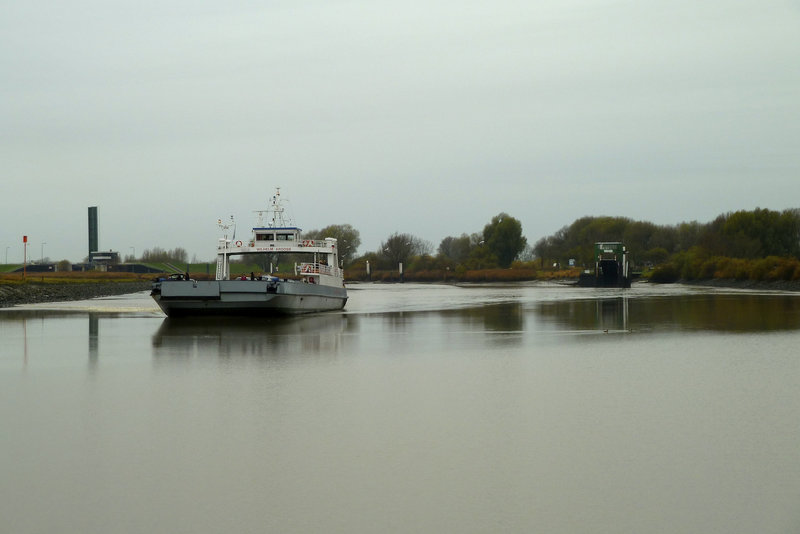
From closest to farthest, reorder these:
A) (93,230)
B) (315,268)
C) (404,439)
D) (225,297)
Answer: (404,439), (225,297), (315,268), (93,230)

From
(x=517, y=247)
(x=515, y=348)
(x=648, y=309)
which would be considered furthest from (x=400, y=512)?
(x=517, y=247)

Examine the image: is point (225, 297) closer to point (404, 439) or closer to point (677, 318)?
point (677, 318)

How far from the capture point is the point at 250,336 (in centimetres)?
2119

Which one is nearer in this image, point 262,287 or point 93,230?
point 262,287

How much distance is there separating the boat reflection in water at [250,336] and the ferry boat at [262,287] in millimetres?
510

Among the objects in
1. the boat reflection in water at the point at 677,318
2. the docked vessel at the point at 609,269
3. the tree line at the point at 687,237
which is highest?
the tree line at the point at 687,237

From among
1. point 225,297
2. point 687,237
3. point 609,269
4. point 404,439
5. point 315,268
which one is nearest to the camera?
point 404,439

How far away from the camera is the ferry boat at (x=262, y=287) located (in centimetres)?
2597

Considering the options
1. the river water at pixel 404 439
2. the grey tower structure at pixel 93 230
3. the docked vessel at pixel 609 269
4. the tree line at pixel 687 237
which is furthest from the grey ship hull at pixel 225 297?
the grey tower structure at pixel 93 230

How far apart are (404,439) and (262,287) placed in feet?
59.1

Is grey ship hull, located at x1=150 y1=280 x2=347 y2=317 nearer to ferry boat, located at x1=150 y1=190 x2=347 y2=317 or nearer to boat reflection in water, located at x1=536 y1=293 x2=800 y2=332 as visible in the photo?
ferry boat, located at x1=150 y1=190 x2=347 y2=317

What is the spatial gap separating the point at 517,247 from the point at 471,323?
96.4 metres

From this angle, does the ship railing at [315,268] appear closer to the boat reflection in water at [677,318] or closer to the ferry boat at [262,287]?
the ferry boat at [262,287]

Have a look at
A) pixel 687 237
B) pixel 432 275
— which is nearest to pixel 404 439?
pixel 432 275
